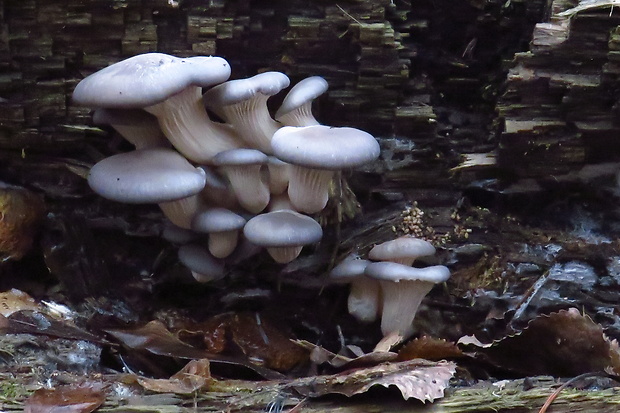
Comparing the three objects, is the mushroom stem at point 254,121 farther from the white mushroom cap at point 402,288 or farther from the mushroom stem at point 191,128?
the white mushroom cap at point 402,288

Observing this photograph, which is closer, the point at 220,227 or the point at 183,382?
the point at 183,382

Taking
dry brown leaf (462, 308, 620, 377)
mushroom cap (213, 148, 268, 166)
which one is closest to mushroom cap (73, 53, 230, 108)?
mushroom cap (213, 148, 268, 166)

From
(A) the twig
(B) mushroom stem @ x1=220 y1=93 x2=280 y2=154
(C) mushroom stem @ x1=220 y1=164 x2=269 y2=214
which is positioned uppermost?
(B) mushroom stem @ x1=220 y1=93 x2=280 y2=154

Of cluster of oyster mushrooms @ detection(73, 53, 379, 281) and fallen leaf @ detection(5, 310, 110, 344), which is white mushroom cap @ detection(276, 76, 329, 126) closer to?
cluster of oyster mushrooms @ detection(73, 53, 379, 281)

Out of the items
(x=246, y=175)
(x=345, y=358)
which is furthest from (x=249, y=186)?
(x=345, y=358)

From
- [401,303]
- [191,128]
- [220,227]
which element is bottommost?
[401,303]

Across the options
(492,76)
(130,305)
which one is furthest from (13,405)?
(492,76)

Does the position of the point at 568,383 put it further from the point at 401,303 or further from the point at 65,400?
the point at 65,400
